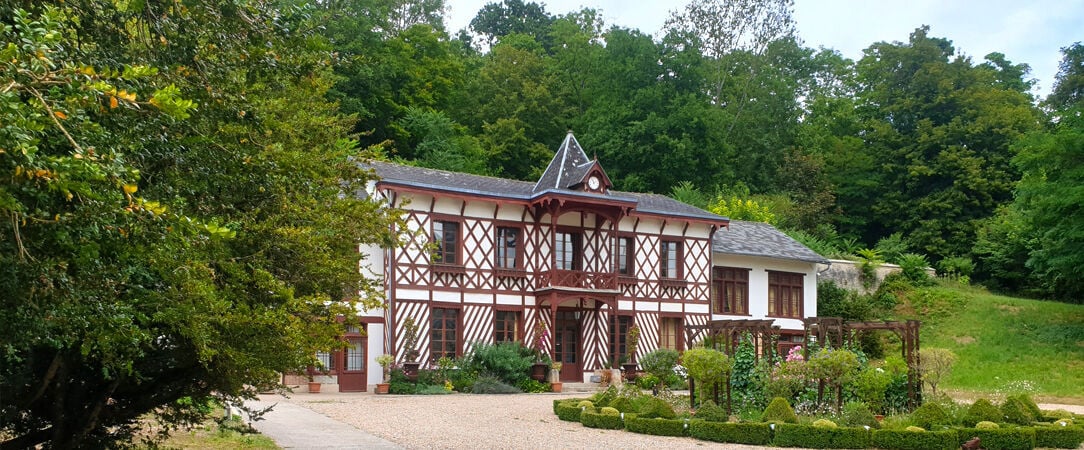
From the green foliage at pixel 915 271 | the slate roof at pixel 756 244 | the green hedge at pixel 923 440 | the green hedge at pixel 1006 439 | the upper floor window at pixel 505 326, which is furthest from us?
the green foliage at pixel 915 271

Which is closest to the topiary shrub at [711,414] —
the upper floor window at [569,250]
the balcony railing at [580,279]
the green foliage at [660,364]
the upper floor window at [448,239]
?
the green foliage at [660,364]

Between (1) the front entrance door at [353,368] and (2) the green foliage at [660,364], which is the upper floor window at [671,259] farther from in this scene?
(1) the front entrance door at [353,368]

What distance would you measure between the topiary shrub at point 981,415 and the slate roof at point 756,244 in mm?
16569

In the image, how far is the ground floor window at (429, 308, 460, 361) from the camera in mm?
26375

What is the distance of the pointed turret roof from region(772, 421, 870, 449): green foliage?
14.5m

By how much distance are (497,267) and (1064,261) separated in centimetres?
1729

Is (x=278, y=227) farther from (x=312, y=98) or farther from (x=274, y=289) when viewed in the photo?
(x=312, y=98)

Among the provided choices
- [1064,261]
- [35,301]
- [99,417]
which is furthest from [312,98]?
[1064,261]

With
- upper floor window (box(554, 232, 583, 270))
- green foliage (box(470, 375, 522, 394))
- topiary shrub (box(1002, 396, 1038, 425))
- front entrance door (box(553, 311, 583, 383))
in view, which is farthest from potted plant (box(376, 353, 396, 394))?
topiary shrub (box(1002, 396, 1038, 425))

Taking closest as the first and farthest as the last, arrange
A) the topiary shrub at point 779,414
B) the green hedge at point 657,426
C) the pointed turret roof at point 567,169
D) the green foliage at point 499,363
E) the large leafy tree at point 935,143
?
the topiary shrub at point 779,414, the green hedge at point 657,426, the green foliage at point 499,363, the pointed turret roof at point 567,169, the large leafy tree at point 935,143

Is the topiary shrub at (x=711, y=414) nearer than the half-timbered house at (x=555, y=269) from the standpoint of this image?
Yes

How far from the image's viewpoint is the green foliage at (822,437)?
13.8 metres

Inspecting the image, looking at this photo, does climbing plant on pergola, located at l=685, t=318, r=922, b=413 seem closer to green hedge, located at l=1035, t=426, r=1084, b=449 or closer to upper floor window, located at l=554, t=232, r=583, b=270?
green hedge, located at l=1035, t=426, r=1084, b=449

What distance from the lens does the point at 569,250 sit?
28.9 m
